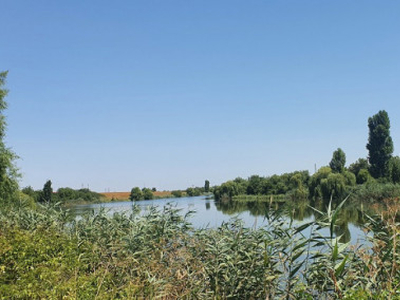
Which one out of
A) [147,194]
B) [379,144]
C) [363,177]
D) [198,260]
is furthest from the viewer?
[147,194]

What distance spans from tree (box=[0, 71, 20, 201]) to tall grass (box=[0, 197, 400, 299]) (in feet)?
40.2

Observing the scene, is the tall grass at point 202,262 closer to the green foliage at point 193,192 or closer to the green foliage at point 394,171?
the green foliage at point 394,171

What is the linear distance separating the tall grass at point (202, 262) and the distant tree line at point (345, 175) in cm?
3237

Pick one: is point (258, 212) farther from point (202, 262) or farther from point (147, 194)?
point (147, 194)

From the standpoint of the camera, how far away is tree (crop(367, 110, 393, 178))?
161 feet

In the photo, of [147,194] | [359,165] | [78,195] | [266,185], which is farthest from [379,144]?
[78,195]

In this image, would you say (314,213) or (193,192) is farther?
(193,192)

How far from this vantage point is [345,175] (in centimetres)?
4556

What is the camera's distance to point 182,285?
15.3ft

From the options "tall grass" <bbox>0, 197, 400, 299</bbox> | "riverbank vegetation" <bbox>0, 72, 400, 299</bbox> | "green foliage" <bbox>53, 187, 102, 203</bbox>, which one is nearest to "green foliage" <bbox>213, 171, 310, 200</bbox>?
"green foliage" <bbox>53, 187, 102, 203</bbox>

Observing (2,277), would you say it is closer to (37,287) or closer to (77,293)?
(37,287)

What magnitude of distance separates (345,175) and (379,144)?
9.68 meters

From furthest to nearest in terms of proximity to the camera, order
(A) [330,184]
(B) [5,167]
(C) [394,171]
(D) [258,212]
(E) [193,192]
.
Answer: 1. (E) [193,192]
2. (A) [330,184]
3. (C) [394,171]
4. (B) [5,167]
5. (D) [258,212]

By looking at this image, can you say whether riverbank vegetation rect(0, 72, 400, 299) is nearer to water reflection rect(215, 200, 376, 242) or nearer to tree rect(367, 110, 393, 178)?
water reflection rect(215, 200, 376, 242)
